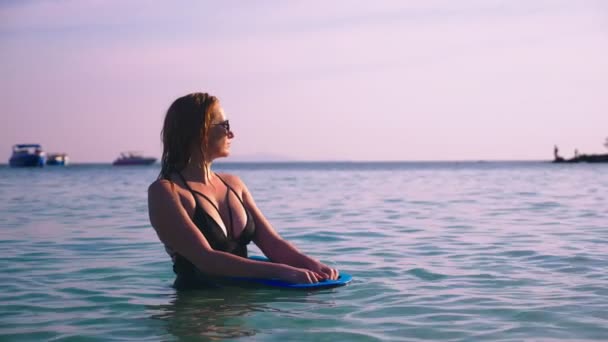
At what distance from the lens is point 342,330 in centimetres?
479

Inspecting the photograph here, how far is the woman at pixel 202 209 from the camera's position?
525 centimetres

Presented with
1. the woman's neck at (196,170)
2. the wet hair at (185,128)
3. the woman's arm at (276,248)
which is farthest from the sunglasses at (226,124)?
the woman's arm at (276,248)

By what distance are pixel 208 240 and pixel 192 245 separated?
229mm

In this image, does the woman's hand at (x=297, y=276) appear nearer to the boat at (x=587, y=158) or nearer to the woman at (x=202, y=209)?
the woman at (x=202, y=209)

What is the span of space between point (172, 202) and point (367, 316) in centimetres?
165

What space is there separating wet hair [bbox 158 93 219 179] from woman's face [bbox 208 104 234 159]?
1.6 inches

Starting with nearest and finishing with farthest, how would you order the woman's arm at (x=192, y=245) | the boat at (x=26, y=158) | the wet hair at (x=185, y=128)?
the woman's arm at (x=192, y=245) < the wet hair at (x=185, y=128) < the boat at (x=26, y=158)

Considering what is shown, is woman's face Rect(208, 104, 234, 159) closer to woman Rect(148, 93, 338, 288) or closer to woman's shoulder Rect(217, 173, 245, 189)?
woman Rect(148, 93, 338, 288)

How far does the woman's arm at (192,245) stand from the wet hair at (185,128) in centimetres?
25

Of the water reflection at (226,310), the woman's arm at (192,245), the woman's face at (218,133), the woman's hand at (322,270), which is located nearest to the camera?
the water reflection at (226,310)

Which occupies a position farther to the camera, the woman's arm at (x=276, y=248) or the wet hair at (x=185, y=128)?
the woman's arm at (x=276, y=248)

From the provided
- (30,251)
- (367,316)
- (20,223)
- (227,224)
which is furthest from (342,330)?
(20,223)

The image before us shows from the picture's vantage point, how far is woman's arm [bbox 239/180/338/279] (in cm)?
576

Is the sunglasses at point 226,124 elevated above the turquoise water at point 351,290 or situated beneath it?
elevated above
